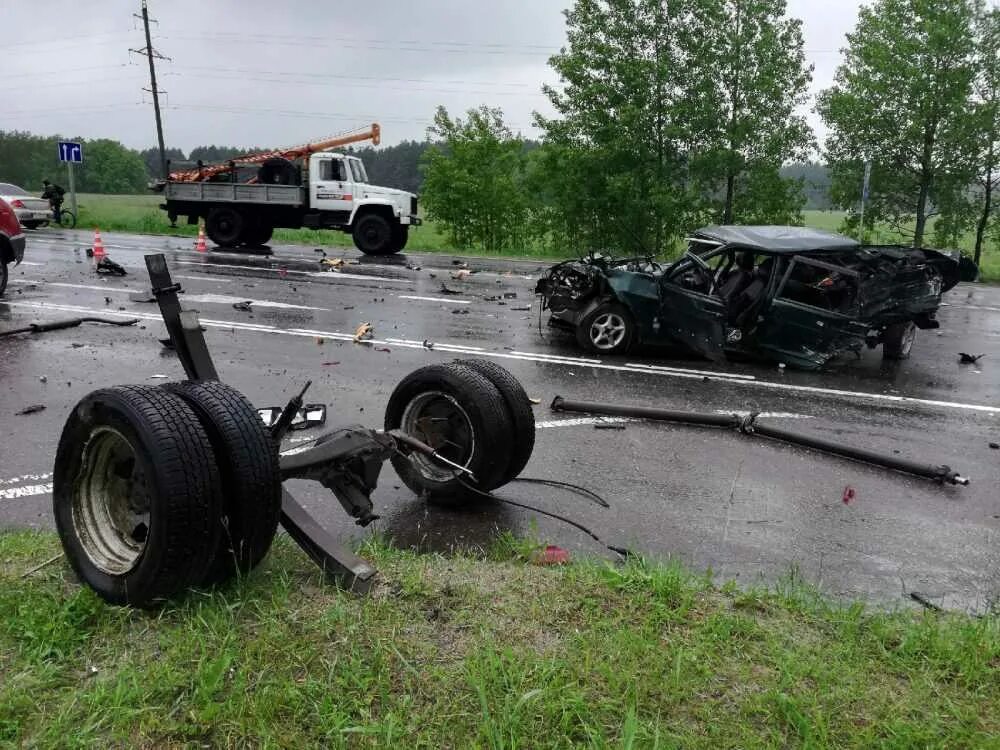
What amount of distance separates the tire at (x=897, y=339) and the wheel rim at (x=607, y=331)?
3370 mm

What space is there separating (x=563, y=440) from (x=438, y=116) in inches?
1049

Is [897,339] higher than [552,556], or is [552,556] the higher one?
[897,339]

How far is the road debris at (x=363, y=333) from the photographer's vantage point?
10352 millimetres

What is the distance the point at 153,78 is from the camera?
134 ft

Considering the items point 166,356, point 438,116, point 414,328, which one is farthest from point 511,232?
point 166,356

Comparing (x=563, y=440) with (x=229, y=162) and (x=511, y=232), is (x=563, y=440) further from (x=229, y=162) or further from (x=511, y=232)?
(x=511, y=232)

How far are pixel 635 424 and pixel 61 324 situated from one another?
7.72 meters

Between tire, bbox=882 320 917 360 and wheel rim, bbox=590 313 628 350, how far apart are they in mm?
3370

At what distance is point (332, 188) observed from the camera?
74.4ft

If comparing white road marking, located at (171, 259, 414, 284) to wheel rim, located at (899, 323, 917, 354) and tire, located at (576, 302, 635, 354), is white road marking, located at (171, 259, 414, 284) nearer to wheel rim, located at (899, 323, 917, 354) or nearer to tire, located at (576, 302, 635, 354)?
tire, located at (576, 302, 635, 354)

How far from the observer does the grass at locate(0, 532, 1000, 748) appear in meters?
2.55

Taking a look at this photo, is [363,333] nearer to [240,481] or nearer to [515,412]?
[515,412]

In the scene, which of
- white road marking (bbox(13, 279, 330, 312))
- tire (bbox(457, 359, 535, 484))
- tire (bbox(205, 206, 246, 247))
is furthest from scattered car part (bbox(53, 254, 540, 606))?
tire (bbox(205, 206, 246, 247))

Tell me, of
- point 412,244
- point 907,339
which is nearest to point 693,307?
point 907,339
